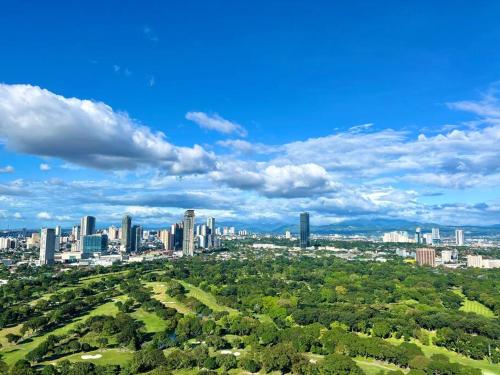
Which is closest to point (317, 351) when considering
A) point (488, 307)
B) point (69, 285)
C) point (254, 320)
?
point (254, 320)

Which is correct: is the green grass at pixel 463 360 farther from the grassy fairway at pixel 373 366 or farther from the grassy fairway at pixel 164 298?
the grassy fairway at pixel 164 298

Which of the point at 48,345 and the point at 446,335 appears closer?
the point at 48,345

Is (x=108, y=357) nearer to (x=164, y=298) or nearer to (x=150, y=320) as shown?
(x=150, y=320)

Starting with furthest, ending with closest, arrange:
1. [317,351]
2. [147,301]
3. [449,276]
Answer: [449,276]
[147,301]
[317,351]

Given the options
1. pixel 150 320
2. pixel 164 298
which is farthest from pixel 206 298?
pixel 150 320

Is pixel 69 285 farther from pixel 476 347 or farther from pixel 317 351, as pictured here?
pixel 476 347

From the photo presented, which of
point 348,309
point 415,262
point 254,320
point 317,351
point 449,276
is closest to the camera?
point 317,351
